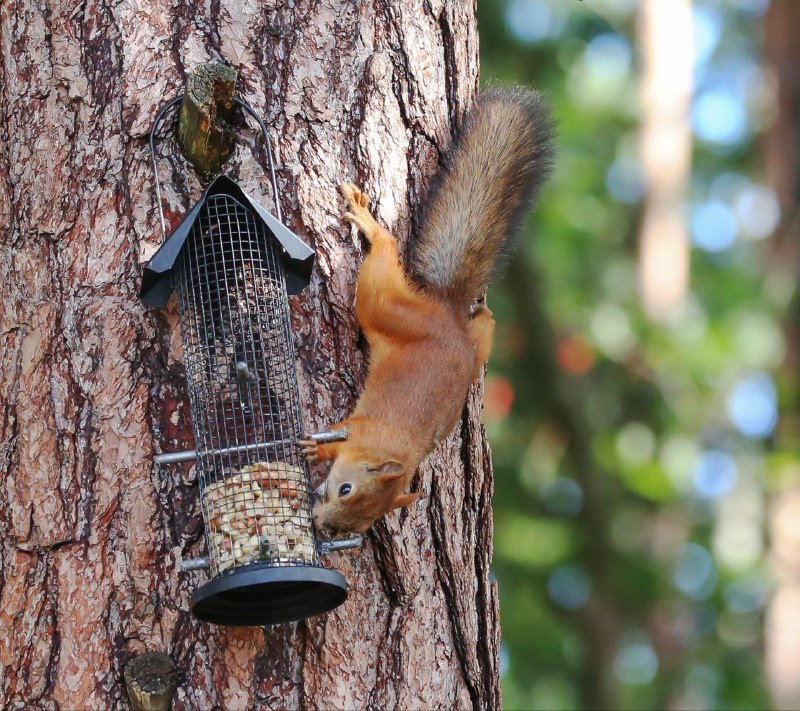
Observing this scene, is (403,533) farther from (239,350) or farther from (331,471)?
(239,350)

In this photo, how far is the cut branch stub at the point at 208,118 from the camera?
8.47 ft

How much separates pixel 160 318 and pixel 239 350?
19cm

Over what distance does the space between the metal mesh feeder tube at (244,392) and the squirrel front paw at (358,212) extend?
232mm

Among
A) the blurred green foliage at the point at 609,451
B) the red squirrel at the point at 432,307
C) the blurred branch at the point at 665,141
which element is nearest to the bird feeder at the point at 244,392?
the red squirrel at the point at 432,307

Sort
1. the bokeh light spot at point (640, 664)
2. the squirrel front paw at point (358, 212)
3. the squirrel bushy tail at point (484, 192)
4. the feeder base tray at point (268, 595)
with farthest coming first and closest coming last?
the bokeh light spot at point (640, 664) → the squirrel bushy tail at point (484, 192) → the squirrel front paw at point (358, 212) → the feeder base tray at point (268, 595)

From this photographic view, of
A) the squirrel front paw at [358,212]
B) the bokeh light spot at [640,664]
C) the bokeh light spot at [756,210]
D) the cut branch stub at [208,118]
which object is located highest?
the bokeh light spot at [756,210]

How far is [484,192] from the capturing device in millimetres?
3547

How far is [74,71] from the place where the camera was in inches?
109

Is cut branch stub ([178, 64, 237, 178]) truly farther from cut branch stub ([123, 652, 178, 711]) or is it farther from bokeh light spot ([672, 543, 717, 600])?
bokeh light spot ([672, 543, 717, 600])

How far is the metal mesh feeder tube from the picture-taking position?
7.98ft

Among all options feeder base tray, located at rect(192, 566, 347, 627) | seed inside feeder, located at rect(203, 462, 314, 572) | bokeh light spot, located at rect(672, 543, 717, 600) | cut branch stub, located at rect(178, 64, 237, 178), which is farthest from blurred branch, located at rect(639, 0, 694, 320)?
feeder base tray, located at rect(192, 566, 347, 627)

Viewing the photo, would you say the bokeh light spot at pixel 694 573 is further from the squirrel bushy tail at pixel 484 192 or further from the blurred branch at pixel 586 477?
the squirrel bushy tail at pixel 484 192

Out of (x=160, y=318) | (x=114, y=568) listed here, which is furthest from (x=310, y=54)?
(x=114, y=568)

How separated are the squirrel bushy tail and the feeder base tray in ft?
3.55
